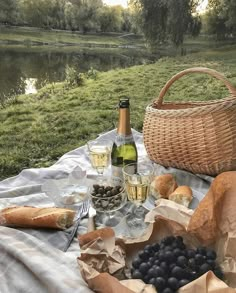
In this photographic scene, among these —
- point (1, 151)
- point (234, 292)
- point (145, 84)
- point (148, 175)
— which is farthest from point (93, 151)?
point (145, 84)

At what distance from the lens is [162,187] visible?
1644 millimetres

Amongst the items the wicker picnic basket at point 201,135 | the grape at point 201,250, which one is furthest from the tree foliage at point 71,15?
the grape at point 201,250

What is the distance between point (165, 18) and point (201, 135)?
1391 centimetres

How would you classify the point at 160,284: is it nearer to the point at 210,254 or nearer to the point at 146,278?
the point at 146,278

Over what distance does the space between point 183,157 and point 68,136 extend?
211cm

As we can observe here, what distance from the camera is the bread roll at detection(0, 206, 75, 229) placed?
147 cm

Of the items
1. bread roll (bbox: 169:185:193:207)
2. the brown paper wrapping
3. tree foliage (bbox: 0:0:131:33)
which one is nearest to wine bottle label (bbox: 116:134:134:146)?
bread roll (bbox: 169:185:193:207)

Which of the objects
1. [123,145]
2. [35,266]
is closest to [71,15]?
[123,145]

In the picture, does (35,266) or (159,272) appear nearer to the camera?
(159,272)

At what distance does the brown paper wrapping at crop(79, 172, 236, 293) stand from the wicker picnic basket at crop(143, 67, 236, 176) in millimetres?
763

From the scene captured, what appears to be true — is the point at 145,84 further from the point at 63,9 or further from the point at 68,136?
the point at 63,9

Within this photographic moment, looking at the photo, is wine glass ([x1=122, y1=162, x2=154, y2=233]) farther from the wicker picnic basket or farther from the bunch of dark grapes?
the wicker picnic basket

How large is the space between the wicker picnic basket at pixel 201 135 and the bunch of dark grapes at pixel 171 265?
914mm

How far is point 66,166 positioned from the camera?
7.63 feet
